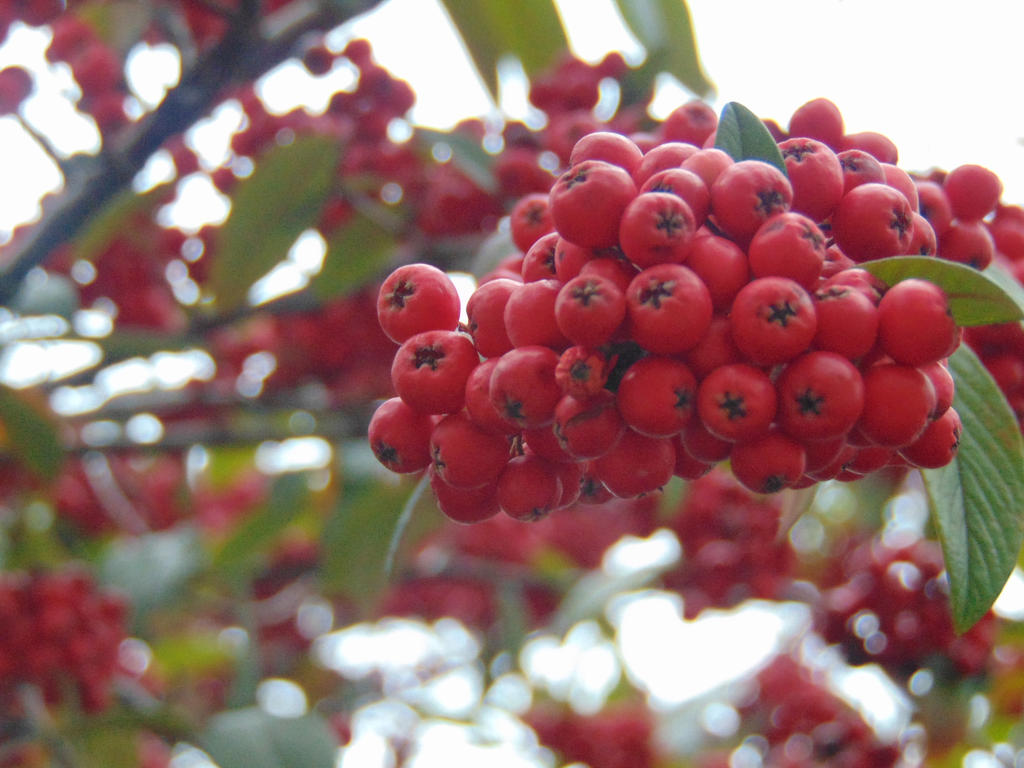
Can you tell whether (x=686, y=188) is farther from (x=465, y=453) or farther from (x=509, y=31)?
(x=509, y=31)

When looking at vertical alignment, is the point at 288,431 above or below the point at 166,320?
below

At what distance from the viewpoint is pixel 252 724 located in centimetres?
296

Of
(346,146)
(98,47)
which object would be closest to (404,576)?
(346,146)

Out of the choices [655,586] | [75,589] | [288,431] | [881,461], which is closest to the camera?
[881,461]

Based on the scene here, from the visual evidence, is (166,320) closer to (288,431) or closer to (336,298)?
(288,431)

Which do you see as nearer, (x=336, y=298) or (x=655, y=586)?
(x=336, y=298)

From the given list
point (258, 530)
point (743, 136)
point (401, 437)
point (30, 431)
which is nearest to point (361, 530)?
point (258, 530)

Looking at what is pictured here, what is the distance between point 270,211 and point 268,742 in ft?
5.57

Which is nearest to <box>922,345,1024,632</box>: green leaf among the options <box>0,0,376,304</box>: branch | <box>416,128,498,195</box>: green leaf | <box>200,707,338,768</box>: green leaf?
<box>416,128,498,195</box>: green leaf

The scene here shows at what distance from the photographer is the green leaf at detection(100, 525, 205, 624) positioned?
397 cm

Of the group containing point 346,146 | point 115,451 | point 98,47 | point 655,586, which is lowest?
point 655,586

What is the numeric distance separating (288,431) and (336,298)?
711 millimetres

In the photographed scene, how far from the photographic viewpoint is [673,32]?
9.75ft

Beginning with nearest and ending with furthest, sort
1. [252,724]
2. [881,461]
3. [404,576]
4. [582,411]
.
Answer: [582,411] → [881,461] → [252,724] → [404,576]
